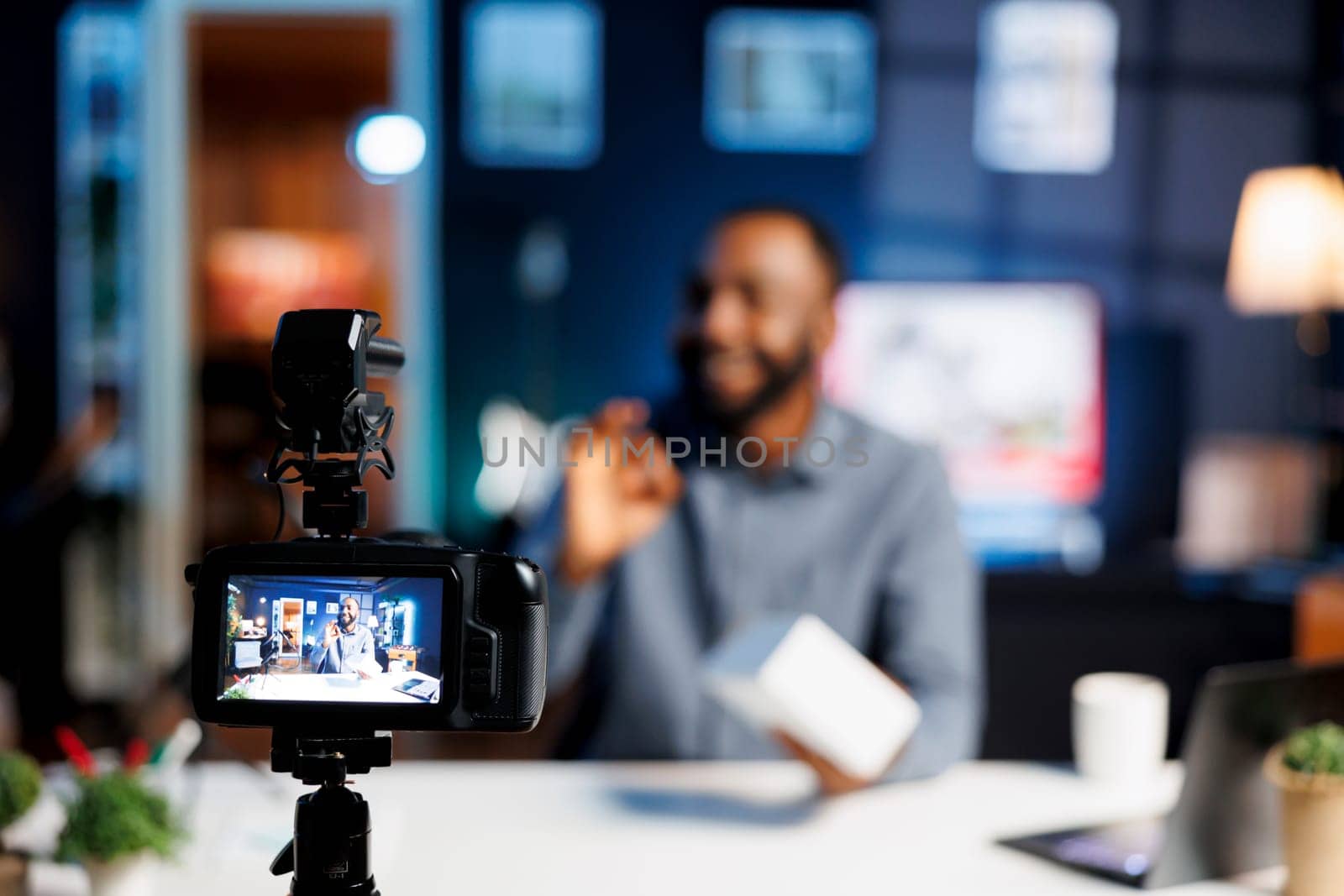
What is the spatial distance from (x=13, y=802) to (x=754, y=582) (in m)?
1.13

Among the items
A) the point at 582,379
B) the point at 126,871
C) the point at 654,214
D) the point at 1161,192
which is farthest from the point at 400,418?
the point at 126,871

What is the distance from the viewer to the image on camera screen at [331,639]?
34.1 inches

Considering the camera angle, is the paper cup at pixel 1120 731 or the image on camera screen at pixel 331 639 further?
the paper cup at pixel 1120 731

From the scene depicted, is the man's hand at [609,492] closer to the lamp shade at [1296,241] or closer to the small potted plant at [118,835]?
the small potted plant at [118,835]

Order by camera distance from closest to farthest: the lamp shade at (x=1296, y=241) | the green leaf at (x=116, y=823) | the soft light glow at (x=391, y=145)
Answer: the green leaf at (x=116, y=823) → the lamp shade at (x=1296, y=241) → the soft light glow at (x=391, y=145)

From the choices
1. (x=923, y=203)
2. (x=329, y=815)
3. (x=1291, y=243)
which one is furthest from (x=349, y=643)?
(x=923, y=203)

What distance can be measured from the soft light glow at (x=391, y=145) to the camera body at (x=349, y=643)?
3233mm

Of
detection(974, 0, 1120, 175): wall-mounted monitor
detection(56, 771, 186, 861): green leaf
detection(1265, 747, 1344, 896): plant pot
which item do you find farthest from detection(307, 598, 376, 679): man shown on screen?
detection(974, 0, 1120, 175): wall-mounted monitor

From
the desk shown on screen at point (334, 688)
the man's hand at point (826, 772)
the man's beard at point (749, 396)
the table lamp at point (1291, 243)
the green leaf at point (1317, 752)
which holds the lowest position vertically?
the man's hand at point (826, 772)

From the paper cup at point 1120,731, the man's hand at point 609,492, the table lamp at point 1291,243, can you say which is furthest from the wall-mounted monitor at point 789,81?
the paper cup at point 1120,731

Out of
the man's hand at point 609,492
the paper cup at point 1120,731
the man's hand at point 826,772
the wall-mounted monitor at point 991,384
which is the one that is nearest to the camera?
the man's hand at point 826,772

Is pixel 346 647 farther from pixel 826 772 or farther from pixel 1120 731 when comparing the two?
pixel 1120 731

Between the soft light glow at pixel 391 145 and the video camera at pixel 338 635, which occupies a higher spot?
the soft light glow at pixel 391 145

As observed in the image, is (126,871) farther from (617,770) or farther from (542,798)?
(617,770)
